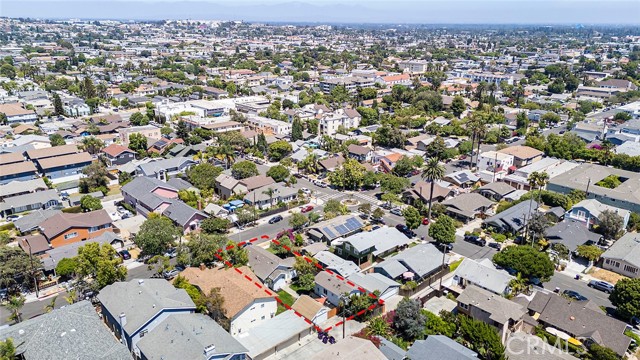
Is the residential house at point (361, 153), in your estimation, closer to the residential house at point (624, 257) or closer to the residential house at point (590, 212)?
the residential house at point (590, 212)

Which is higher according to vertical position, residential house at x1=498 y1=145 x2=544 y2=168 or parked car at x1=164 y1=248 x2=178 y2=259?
residential house at x1=498 y1=145 x2=544 y2=168

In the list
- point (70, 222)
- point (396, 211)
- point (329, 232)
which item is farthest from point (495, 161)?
point (70, 222)

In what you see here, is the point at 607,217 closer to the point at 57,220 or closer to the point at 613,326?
the point at 613,326

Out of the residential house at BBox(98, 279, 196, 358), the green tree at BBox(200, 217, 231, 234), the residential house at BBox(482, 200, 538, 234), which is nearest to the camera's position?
the residential house at BBox(98, 279, 196, 358)

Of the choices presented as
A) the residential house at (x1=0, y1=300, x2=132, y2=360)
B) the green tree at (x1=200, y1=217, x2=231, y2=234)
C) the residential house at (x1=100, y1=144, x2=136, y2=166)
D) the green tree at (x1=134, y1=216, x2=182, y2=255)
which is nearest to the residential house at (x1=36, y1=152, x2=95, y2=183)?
the residential house at (x1=100, y1=144, x2=136, y2=166)

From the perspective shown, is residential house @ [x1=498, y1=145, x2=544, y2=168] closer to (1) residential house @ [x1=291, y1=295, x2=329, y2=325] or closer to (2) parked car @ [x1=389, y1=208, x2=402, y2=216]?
(2) parked car @ [x1=389, y1=208, x2=402, y2=216]

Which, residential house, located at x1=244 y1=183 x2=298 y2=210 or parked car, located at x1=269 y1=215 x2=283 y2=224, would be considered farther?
residential house, located at x1=244 y1=183 x2=298 y2=210

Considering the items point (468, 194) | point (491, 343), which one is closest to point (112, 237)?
point (491, 343)

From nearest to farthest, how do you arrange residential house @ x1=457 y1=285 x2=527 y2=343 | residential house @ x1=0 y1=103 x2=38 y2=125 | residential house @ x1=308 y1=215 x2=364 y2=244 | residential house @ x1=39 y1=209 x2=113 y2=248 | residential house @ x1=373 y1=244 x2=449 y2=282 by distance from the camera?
residential house @ x1=457 y1=285 x2=527 y2=343, residential house @ x1=373 y1=244 x2=449 y2=282, residential house @ x1=39 y1=209 x2=113 y2=248, residential house @ x1=308 y1=215 x2=364 y2=244, residential house @ x1=0 y1=103 x2=38 y2=125

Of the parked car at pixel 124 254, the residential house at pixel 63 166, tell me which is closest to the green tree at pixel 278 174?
the parked car at pixel 124 254
